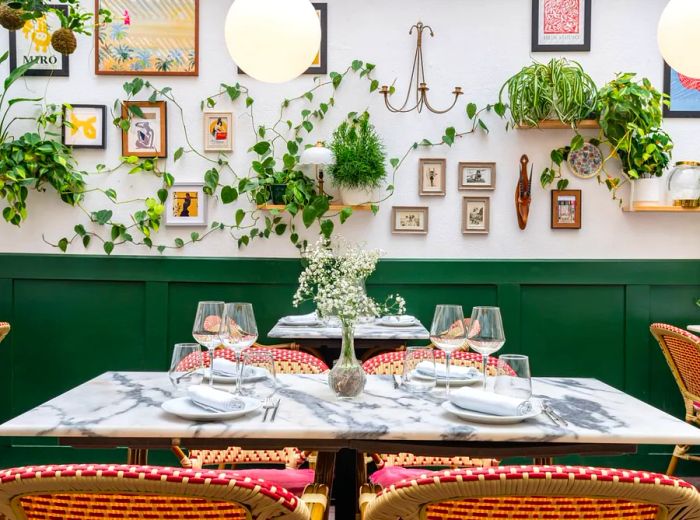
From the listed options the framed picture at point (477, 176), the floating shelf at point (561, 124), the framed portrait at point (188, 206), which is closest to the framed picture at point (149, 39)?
the framed portrait at point (188, 206)

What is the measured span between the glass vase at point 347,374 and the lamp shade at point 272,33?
49.7 inches

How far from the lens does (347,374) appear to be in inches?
69.8

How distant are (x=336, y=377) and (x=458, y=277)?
213 cm

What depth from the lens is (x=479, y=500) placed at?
1.08 metres

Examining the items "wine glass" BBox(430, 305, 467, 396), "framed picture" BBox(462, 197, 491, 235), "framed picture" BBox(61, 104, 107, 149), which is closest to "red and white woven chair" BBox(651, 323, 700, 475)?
"framed picture" BBox(462, 197, 491, 235)

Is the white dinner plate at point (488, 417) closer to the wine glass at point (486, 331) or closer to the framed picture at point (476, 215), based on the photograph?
the wine glass at point (486, 331)

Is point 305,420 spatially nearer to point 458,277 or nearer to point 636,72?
point 458,277

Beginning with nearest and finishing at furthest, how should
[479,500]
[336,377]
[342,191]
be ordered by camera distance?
[479,500]
[336,377]
[342,191]

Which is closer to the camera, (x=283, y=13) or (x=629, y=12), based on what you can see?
(x=283, y=13)

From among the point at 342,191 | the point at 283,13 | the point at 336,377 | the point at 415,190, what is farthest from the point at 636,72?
the point at 336,377

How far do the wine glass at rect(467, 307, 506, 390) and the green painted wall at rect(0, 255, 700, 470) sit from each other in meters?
2.02

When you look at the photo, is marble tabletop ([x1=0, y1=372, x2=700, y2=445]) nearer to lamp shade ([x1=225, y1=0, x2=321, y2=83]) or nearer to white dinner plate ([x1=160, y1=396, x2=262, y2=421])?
white dinner plate ([x1=160, y1=396, x2=262, y2=421])

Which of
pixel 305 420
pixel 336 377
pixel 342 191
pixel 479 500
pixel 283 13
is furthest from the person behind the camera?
pixel 342 191

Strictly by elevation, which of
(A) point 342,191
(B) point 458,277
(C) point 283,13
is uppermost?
(C) point 283,13
